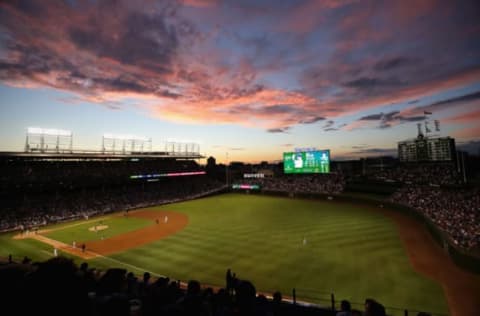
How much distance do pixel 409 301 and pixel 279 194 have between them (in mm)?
46563

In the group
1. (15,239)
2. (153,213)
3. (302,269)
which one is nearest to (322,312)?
(302,269)

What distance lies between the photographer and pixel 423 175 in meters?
44.4

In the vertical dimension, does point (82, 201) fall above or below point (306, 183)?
below

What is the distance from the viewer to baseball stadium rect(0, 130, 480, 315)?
9.84m

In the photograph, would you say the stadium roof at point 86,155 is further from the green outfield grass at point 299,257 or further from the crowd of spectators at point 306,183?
the crowd of spectators at point 306,183

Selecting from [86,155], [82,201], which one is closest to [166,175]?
[86,155]

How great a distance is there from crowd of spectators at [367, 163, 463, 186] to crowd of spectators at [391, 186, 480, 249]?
12.6 ft

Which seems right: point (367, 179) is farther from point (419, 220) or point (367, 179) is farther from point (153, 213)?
point (153, 213)

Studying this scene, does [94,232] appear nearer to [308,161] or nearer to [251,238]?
[251,238]

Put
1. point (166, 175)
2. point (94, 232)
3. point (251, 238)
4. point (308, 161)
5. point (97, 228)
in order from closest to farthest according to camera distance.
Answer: point (251, 238), point (94, 232), point (97, 228), point (308, 161), point (166, 175)

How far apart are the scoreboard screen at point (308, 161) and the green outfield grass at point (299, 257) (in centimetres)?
1689

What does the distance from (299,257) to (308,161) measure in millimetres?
32727

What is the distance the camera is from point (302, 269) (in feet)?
56.1

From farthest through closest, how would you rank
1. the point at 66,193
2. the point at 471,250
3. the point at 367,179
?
the point at 367,179
the point at 66,193
the point at 471,250
